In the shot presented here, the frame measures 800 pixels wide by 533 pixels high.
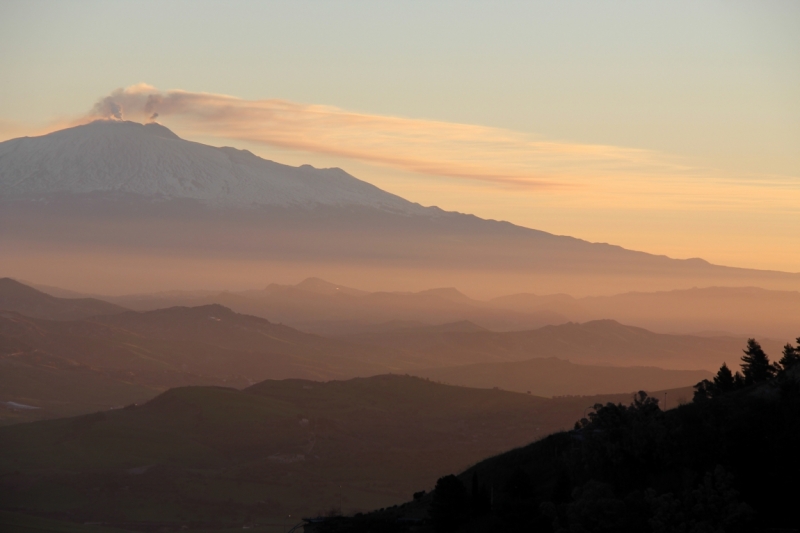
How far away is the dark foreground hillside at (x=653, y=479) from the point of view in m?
41.2

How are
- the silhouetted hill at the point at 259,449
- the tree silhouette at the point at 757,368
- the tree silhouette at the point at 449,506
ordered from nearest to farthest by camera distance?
the tree silhouette at the point at 449,506 < the tree silhouette at the point at 757,368 < the silhouetted hill at the point at 259,449

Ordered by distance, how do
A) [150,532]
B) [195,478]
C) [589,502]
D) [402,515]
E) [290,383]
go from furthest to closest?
[290,383] < [195,478] < [150,532] < [402,515] < [589,502]

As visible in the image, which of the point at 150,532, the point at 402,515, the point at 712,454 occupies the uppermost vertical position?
the point at 712,454

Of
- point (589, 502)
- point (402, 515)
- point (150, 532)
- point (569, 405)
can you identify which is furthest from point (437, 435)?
point (589, 502)

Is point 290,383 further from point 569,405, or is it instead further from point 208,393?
point 569,405

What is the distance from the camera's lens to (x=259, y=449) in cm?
15188

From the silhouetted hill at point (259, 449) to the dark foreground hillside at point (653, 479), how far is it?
67080mm

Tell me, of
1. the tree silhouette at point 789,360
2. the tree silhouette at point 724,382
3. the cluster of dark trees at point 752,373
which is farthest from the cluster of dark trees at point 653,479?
the tree silhouette at point 789,360

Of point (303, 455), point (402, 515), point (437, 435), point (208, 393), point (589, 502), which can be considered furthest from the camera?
point (208, 393)

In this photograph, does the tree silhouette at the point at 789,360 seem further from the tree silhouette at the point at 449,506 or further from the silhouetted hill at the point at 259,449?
the silhouetted hill at the point at 259,449

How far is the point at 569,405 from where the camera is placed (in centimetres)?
16038

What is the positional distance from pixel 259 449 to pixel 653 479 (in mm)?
111232

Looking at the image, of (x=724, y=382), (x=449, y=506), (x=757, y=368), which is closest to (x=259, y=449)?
(x=724, y=382)

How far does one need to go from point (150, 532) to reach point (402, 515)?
6611cm
